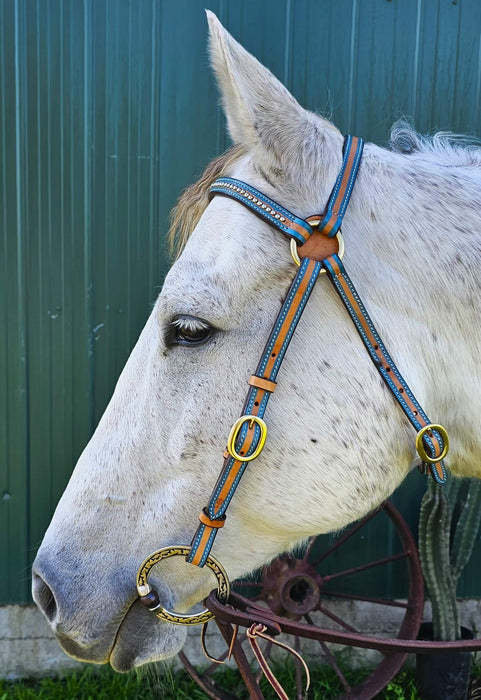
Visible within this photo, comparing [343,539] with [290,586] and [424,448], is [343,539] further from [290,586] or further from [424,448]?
[424,448]

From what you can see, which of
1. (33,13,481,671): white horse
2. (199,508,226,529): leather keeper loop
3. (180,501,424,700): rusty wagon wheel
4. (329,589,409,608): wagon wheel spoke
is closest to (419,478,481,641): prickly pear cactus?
(180,501,424,700): rusty wagon wheel

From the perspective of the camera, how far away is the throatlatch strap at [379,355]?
1.19 m

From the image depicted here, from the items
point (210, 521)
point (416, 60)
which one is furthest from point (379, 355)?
point (416, 60)

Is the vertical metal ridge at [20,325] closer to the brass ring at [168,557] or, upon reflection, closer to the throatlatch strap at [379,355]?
the brass ring at [168,557]

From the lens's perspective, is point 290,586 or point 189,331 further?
point 290,586

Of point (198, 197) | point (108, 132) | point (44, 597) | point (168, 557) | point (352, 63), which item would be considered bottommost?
point (44, 597)

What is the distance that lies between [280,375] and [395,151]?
67 centimetres

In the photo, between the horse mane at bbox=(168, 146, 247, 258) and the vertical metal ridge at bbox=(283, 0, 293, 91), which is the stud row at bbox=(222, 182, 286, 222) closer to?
the horse mane at bbox=(168, 146, 247, 258)

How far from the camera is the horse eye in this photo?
4.00 feet

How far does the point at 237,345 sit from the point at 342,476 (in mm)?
334

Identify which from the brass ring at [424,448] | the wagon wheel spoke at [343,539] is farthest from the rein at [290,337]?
the wagon wheel spoke at [343,539]

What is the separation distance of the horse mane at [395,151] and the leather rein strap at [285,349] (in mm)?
288

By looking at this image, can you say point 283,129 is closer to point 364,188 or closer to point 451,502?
point 364,188

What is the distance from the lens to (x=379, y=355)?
1.20 metres
